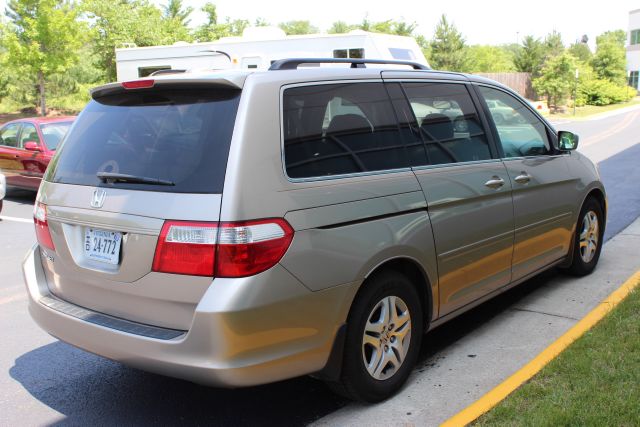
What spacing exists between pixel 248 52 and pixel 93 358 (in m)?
13.6

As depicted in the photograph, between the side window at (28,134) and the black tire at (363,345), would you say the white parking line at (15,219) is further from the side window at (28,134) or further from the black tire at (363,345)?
the black tire at (363,345)

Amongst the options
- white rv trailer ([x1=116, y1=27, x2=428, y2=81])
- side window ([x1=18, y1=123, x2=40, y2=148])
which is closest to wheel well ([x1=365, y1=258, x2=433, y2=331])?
side window ([x1=18, y1=123, x2=40, y2=148])

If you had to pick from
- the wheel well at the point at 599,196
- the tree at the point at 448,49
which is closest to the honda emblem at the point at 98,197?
the wheel well at the point at 599,196

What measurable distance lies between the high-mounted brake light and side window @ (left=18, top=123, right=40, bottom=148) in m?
8.56

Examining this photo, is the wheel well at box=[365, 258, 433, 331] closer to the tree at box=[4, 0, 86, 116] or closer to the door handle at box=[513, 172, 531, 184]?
the door handle at box=[513, 172, 531, 184]

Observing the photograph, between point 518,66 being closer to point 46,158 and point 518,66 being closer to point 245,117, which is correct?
point 46,158

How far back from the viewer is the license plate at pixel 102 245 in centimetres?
321

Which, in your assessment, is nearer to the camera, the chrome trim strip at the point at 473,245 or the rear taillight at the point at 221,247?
the rear taillight at the point at 221,247

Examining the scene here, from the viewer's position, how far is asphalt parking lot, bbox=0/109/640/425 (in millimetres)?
3615

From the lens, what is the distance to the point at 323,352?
3.23 m

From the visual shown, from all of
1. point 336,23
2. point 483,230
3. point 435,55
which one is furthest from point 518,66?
point 483,230

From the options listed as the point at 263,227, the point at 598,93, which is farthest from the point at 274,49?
the point at 598,93

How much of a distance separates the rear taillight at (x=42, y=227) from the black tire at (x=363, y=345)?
1788 millimetres

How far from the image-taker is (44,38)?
1061 inches
